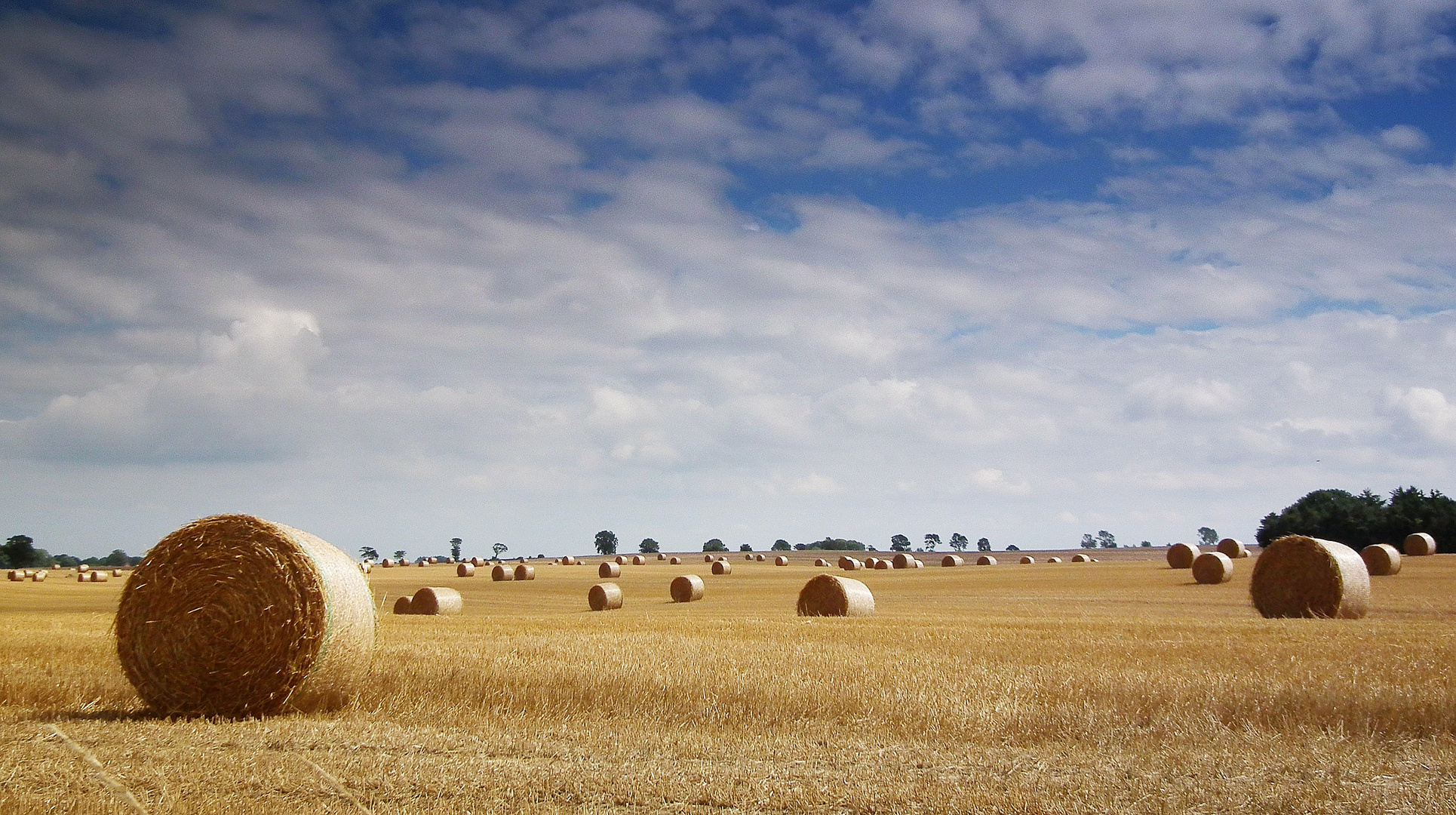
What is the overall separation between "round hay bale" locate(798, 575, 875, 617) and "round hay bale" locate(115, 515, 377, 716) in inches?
540

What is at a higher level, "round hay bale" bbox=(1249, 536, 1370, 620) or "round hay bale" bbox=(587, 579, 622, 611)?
"round hay bale" bbox=(1249, 536, 1370, 620)

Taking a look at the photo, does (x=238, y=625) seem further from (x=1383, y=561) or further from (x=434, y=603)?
(x=1383, y=561)

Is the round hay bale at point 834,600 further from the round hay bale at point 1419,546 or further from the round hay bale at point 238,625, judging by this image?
the round hay bale at point 1419,546

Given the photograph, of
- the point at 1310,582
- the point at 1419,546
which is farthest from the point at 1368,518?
the point at 1310,582

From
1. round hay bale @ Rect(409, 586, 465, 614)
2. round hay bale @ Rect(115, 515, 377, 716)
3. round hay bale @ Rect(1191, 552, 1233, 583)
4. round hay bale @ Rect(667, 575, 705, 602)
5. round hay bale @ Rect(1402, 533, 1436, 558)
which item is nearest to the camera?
round hay bale @ Rect(115, 515, 377, 716)

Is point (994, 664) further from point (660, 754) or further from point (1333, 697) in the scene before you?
point (660, 754)

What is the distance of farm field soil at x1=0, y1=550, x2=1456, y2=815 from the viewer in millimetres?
6746

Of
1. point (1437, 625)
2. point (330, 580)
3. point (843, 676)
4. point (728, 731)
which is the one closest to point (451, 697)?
point (330, 580)

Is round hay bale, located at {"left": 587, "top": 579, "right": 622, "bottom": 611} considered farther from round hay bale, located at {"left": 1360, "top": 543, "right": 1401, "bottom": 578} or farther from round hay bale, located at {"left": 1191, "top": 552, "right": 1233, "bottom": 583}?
round hay bale, located at {"left": 1360, "top": 543, "right": 1401, "bottom": 578}

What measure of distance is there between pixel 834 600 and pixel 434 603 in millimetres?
11665

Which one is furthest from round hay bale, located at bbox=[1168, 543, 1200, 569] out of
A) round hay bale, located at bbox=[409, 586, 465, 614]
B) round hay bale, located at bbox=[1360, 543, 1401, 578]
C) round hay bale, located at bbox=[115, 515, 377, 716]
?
round hay bale, located at bbox=[115, 515, 377, 716]

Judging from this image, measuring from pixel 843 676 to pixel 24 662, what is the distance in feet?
31.3

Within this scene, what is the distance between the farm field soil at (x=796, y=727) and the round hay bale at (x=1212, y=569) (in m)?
20.1

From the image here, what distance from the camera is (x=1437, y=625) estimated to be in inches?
669
